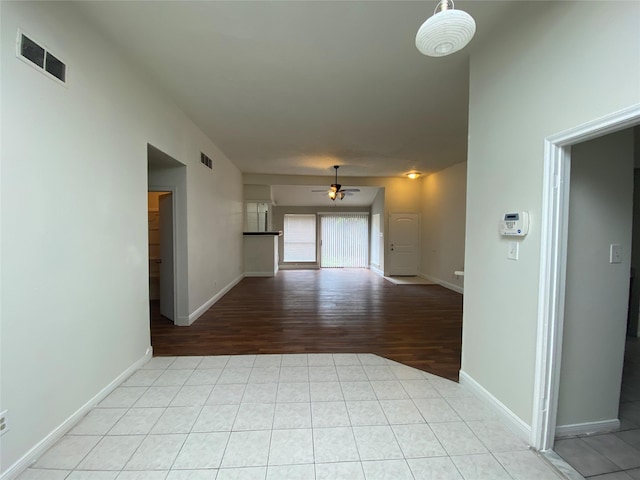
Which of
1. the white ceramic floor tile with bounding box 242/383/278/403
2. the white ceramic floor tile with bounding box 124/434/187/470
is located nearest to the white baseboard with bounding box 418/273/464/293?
the white ceramic floor tile with bounding box 242/383/278/403

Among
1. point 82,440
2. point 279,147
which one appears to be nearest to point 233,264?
point 279,147

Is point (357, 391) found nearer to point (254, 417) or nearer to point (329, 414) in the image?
point (329, 414)

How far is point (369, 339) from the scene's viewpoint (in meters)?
3.42

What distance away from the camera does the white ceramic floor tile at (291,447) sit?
1.59 meters

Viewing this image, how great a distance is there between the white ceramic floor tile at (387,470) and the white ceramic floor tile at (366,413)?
0.32m

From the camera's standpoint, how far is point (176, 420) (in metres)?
1.93

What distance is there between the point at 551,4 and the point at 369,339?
10.6ft

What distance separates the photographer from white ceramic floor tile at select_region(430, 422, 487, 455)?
1.69 metres

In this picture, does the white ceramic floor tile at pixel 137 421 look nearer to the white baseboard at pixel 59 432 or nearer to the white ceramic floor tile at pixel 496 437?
the white baseboard at pixel 59 432

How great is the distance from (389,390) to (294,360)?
984 mm

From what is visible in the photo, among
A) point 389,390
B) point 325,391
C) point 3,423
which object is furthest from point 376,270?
point 3,423

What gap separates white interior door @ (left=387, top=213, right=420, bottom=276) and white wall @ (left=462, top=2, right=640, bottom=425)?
551cm

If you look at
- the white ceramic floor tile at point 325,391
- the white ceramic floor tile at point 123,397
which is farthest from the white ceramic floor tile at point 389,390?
the white ceramic floor tile at point 123,397

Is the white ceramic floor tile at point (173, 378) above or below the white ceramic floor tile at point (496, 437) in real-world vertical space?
below
